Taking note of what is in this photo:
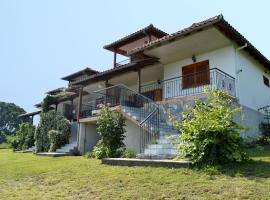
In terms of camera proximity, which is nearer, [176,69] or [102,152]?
[102,152]

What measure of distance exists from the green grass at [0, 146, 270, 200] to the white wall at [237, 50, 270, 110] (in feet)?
21.3

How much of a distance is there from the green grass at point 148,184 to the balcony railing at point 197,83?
559cm

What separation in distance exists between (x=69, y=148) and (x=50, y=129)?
3.64 metres

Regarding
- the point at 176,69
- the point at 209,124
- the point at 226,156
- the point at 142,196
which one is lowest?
the point at 142,196

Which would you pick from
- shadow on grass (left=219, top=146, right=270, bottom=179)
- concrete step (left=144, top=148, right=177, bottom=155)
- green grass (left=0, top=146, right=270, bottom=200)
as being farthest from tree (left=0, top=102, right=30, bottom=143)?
shadow on grass (left=219, top=146, right=270, bottom=179)

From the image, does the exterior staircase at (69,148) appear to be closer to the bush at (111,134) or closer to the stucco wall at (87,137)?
the stucco wall at (87,137)

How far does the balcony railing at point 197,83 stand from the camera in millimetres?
13562

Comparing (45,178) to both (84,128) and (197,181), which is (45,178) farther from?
(84,128)

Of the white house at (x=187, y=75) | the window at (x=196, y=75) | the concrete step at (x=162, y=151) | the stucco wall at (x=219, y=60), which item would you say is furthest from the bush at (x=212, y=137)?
the window at (x=196, y=75)

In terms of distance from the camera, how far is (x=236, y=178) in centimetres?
641

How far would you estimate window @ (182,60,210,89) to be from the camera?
14947mm

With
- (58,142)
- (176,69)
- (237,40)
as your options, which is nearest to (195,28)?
(237,40)

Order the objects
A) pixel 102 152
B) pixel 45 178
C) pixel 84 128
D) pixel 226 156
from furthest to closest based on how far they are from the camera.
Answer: pixel 84 128 → pixel 102 152 → pixel 45 178 → pixel 226 156

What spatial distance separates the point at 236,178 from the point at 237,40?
9087 millimetres
